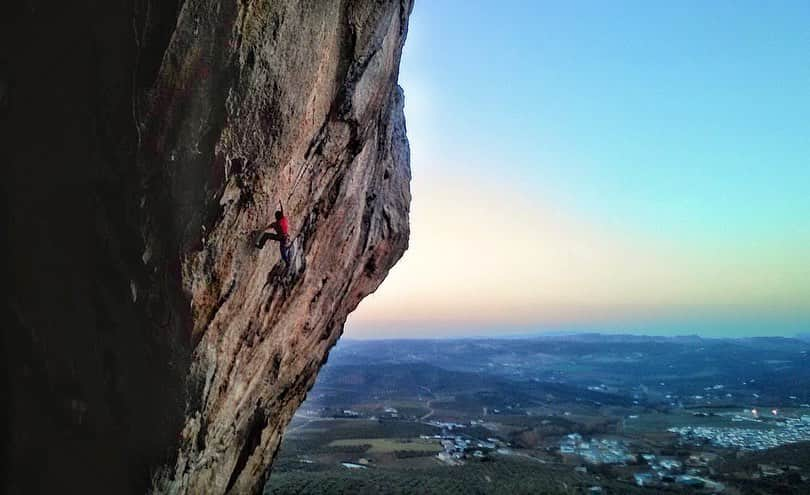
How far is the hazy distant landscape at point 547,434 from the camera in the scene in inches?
1941

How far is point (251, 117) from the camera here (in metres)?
6.84

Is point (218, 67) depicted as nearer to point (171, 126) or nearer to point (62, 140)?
point (171, 126)

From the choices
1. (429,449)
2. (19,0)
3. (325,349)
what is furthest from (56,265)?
(429,449)

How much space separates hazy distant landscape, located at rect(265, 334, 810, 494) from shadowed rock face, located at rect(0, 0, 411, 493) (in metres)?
31.8

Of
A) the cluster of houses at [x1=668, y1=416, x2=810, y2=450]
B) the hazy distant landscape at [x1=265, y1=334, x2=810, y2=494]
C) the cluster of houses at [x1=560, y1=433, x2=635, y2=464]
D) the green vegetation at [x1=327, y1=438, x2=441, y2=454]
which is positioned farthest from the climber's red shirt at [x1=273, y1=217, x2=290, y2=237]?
the cluster of houses at [x1=668, y1=416, x2=810, y2=450]

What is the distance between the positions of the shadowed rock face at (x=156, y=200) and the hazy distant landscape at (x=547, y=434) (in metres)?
31.8

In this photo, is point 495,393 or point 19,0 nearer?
point 19,0

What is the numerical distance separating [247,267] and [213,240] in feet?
3.17

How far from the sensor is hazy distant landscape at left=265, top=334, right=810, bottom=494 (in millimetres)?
49312

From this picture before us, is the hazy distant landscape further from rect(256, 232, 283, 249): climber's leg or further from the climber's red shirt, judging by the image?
the climber's red shirt

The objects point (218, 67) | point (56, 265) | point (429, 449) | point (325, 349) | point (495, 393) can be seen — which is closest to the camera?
point (218, 67)

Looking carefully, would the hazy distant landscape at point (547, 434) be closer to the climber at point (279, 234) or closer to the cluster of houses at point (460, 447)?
the cluster of houses at point (460, 447)

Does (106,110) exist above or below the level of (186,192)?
above

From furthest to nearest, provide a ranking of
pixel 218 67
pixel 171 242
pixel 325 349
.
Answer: pixel 325 349 → pixel 171 242 → pixel 218 67
